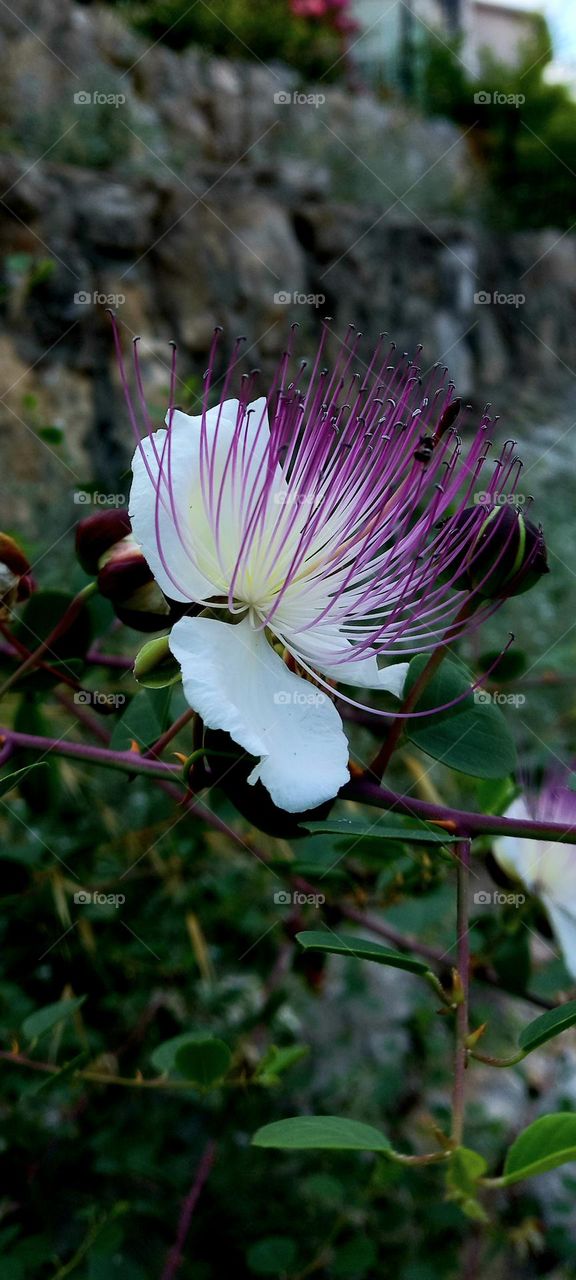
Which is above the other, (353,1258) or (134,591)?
(134,591)

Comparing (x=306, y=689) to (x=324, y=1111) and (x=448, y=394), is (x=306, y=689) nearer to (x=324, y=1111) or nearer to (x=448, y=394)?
(x=448, y=394)

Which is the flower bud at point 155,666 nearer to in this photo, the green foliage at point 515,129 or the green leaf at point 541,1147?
the green leaf at point 541,1147

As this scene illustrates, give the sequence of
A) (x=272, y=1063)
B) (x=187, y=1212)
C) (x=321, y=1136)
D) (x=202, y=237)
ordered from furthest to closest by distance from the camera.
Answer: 1. (x=202, y=237)
2. (x=187, y=1212)
3. (x=272, y=1063)
4. (x=321, y=1136)

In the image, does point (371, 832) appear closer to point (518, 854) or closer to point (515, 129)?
point (518, 854)

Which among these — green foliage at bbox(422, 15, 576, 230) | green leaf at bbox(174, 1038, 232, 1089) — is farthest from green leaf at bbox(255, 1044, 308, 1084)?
green foliage at bbox(422, 15, 576, 230)

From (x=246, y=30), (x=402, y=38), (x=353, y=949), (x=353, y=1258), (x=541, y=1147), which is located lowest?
(x=353, y=1258)

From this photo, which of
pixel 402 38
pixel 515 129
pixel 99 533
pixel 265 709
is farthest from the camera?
Answer: pixel 402 38

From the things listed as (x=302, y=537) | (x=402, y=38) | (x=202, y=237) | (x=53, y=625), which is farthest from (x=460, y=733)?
(x=402, y=38)

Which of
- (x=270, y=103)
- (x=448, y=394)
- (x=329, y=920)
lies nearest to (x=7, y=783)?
(x=448, y=394)
